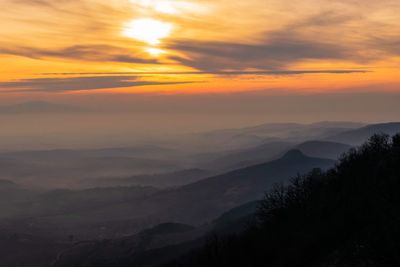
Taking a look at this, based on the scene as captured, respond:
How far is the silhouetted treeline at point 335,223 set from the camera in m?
30.7

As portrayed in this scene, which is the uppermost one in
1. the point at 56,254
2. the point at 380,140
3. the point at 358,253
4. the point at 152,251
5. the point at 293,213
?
the point at 380,140

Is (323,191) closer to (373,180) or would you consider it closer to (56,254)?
(373,180)

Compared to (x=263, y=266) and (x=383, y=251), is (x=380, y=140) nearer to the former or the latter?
(x=263, y=266)

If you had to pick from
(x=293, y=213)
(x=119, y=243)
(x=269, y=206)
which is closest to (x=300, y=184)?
(x=269, y=206)

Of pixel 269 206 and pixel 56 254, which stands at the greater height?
pixel 269 206

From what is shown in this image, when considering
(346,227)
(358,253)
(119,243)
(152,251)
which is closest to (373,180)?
(346,227)

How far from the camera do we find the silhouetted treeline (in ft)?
101

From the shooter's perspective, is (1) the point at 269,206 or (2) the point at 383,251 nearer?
(2) the point at 383,251

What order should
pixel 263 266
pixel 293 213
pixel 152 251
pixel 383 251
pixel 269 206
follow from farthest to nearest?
pixel 152 251 < pixel 269 206 < pixel 293 213 < pixel 263 266 < pixel 383 251

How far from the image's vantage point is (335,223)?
4269 centimetres

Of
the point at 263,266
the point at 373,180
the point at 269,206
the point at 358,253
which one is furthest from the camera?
the point at 269,206

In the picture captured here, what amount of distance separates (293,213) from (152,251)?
99376 mm

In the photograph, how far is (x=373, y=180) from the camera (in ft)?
165

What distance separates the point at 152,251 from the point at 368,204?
11627 cm
